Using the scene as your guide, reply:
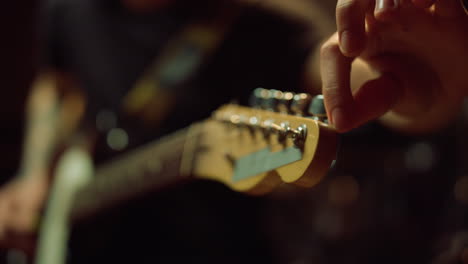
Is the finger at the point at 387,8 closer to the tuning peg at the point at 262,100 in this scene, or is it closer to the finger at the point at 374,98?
the finger at the point at 374,98

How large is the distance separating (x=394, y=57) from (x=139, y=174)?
0.58m

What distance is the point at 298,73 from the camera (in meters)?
0.96

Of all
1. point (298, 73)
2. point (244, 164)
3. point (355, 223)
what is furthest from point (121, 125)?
point (355, 223)

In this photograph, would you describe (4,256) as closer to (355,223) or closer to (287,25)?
(287,25)

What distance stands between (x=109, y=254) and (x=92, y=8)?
0.71 meters

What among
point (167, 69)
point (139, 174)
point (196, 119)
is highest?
point (167, 69)

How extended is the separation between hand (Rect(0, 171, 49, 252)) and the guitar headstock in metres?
0.68

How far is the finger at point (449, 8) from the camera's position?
32cm

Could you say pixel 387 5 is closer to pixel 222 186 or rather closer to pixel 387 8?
pixel 387 8

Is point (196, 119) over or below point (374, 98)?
over

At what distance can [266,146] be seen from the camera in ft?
1.52

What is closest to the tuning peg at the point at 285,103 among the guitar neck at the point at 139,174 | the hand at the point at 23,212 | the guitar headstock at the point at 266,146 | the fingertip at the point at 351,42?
the guitar headstock at the point at 266,146

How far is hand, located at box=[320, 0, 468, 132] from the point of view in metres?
0.33

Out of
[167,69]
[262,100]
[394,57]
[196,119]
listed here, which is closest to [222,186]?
[196,119]
